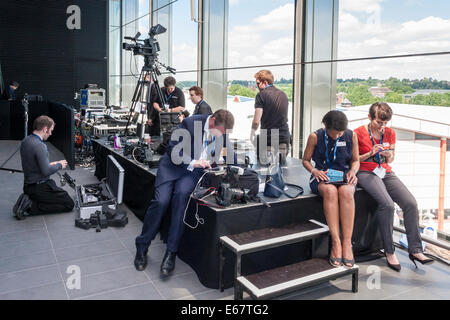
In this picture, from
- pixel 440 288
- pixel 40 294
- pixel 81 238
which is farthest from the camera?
pixel 81 238

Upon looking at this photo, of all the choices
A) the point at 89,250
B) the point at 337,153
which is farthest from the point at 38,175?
the point at 337,153

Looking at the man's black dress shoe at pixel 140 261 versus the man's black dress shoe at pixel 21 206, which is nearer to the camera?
the man's black dress shoe at pixel 140 261

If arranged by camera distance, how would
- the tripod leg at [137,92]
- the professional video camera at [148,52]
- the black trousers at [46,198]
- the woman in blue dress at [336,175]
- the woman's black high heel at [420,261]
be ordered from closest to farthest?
the woman in blue dress at [336,175] < the woman's black high heel at [420,261] < the black trousers at [46,198] < the professional video camera at [148,52] < the tripod leg at [137,92]

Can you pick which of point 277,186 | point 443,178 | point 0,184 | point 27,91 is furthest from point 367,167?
point 27,91

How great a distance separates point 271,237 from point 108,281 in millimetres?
1148

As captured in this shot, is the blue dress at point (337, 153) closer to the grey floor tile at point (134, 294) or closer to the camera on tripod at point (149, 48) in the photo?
the grey floor tile at point (134, 294)

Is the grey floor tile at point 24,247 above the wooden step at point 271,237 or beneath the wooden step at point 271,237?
beneath

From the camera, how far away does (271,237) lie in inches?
103

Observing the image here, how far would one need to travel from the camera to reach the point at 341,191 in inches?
114

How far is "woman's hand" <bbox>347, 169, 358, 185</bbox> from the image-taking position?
301 centimetres

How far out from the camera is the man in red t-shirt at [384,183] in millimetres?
3088

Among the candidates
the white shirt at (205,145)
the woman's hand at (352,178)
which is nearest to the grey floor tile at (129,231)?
the white shirt at (205,145)

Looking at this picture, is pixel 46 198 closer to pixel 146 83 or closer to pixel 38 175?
pixel 38 175

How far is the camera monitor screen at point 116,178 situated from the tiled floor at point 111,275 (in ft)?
1.43
